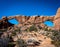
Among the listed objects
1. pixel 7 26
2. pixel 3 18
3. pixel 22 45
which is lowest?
pixel 22 45

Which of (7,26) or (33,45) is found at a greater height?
(7,26)

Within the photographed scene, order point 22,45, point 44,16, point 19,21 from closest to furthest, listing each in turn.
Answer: point 22,45
point 44,16
point 19,21

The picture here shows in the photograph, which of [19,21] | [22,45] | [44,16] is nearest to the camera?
[22,45]

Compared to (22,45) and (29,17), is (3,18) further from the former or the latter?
(22,45)

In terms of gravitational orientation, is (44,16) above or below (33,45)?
above

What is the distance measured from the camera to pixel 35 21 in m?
54.0

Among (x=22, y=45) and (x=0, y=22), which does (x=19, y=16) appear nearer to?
(x=0, y=22)

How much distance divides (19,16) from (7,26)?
6.14 metres

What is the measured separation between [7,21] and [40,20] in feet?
42.6

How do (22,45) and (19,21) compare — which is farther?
(19,21)

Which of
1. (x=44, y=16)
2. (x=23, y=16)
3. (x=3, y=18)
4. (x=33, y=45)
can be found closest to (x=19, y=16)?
(x=23, y=16)

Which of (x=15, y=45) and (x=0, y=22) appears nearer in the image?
(x=15, y=45)

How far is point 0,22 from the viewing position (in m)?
55.1

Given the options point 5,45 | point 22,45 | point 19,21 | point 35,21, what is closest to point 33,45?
point 22,45
